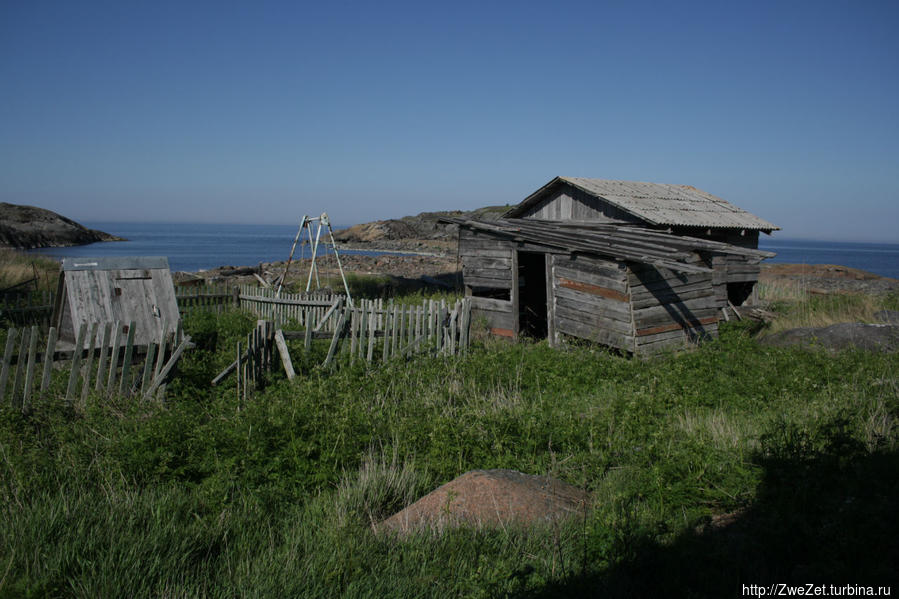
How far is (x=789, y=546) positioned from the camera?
3520 millimetres

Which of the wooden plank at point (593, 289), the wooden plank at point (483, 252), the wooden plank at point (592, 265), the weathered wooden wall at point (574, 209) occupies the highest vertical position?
the weathered wooden wall at point (574, 209)

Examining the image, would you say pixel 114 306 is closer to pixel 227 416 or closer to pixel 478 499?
pixel 227 416

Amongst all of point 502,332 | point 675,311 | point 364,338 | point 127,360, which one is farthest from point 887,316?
point 127,360

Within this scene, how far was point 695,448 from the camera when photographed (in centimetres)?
490

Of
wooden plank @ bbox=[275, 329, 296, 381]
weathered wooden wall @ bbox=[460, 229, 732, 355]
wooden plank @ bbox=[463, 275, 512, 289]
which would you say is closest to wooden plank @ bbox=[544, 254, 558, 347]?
weathered wooden wall @ bbox=[460, 229, 732, 355]

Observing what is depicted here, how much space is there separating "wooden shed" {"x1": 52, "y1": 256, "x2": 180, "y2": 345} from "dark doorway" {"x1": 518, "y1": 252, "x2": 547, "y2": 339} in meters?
8.81

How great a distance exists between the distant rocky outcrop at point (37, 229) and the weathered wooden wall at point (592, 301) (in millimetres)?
56484

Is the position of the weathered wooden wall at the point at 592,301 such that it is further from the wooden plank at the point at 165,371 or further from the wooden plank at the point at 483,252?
the wooden plank at the point at 165,371

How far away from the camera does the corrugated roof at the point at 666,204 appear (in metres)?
15.2

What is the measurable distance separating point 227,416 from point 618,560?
14.7ft

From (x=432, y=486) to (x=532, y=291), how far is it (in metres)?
10.8

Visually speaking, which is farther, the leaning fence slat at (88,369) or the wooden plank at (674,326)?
the wooden plank at (674,326)

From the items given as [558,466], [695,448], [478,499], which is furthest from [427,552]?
[695,448]

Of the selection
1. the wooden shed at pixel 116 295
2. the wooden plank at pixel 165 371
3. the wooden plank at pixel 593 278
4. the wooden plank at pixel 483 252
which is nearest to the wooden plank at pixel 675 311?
the wooden plank at pixel 593 278
